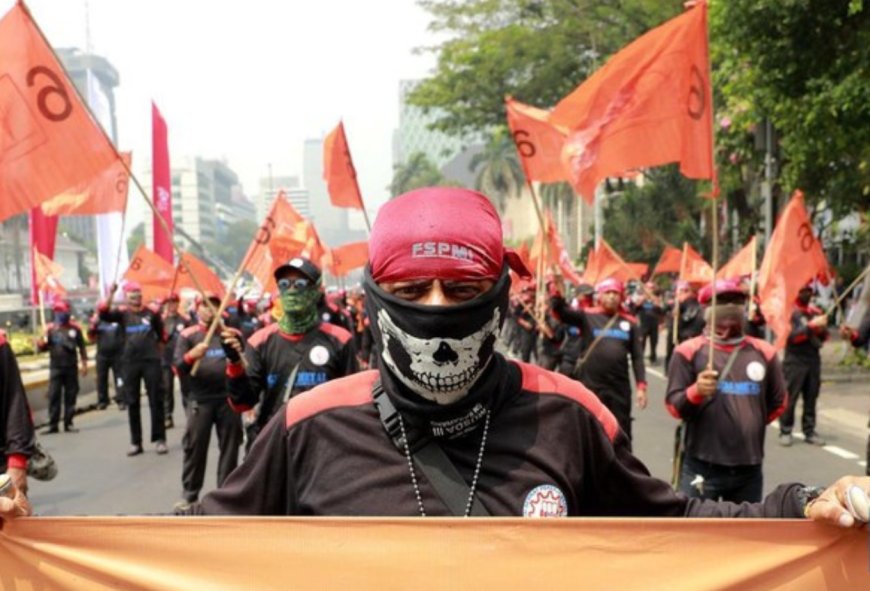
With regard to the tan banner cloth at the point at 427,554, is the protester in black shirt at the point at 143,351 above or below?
below

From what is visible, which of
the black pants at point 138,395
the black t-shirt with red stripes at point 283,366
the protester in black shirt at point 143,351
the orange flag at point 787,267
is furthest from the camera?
the protester in black shirt at point 143,351

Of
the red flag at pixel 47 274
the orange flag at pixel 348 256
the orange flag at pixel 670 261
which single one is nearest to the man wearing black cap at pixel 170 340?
the red flag at pixel 47 274

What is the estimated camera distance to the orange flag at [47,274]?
14159 millimetres

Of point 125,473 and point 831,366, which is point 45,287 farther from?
point 831,366

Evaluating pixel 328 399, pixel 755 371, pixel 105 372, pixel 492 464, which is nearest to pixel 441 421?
pixel 492 464

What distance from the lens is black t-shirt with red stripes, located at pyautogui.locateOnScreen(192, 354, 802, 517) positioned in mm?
2025

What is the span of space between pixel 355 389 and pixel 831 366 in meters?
15.8

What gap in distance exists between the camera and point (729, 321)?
550cm

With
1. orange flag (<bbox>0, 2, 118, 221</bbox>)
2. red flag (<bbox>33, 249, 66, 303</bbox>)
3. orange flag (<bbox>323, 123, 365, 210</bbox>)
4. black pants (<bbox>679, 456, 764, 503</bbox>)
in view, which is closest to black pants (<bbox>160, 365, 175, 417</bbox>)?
red flag (<bbox>33, 249, 66, 303</bbox>)

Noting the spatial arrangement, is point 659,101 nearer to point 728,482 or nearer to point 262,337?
point 728,482

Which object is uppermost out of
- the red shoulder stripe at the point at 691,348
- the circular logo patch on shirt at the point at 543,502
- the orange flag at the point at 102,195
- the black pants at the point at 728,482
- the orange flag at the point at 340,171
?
the orange flag at the point at 340,171

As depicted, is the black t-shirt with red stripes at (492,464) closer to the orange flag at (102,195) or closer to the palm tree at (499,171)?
the orange flag at (102,195)

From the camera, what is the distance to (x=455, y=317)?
2.00 m

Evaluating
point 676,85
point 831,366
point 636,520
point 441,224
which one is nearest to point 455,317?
point 441,224
